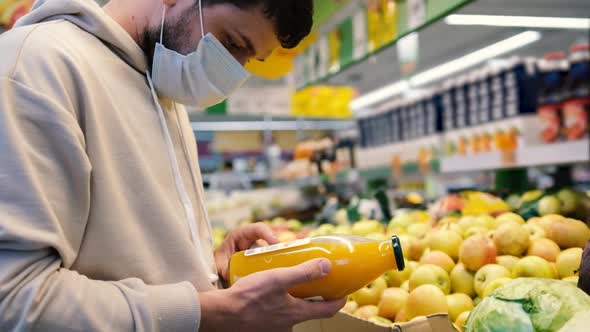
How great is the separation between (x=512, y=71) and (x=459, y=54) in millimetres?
9161

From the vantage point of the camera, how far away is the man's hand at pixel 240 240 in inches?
60.1

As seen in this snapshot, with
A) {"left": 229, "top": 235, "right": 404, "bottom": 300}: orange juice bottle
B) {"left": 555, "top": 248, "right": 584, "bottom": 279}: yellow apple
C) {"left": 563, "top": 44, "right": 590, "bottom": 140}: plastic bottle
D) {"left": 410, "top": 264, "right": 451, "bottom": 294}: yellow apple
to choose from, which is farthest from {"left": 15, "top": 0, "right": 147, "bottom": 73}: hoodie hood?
{"left": 563, "top": 44, "right": 590, "bottom": 140}: plastic bottle

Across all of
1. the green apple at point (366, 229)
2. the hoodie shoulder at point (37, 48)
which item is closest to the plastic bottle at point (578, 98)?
the green apple at point (366, 229)

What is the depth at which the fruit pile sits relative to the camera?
1485mm

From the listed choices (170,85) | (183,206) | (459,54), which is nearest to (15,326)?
(183,206)

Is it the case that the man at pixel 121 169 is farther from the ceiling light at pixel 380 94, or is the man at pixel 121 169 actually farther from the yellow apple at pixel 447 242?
the ceiling light at pixel 380 94

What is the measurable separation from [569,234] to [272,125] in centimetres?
1201

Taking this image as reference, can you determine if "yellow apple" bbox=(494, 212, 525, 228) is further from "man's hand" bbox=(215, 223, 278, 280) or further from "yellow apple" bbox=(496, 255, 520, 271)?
"man's hand" bbox=(215, 223, 278, 280)

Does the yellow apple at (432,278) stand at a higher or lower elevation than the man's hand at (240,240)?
lower

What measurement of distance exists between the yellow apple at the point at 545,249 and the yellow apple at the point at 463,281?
0.21m

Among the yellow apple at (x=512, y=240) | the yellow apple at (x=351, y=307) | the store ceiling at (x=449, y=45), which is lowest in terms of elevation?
the yellow apple at (x=351, y=307)

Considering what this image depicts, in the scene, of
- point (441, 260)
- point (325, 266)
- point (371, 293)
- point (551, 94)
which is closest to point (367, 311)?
point (371, 293)

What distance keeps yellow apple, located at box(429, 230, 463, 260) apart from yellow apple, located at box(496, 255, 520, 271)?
0.20 metres

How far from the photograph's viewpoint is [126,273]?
3.55 feet
